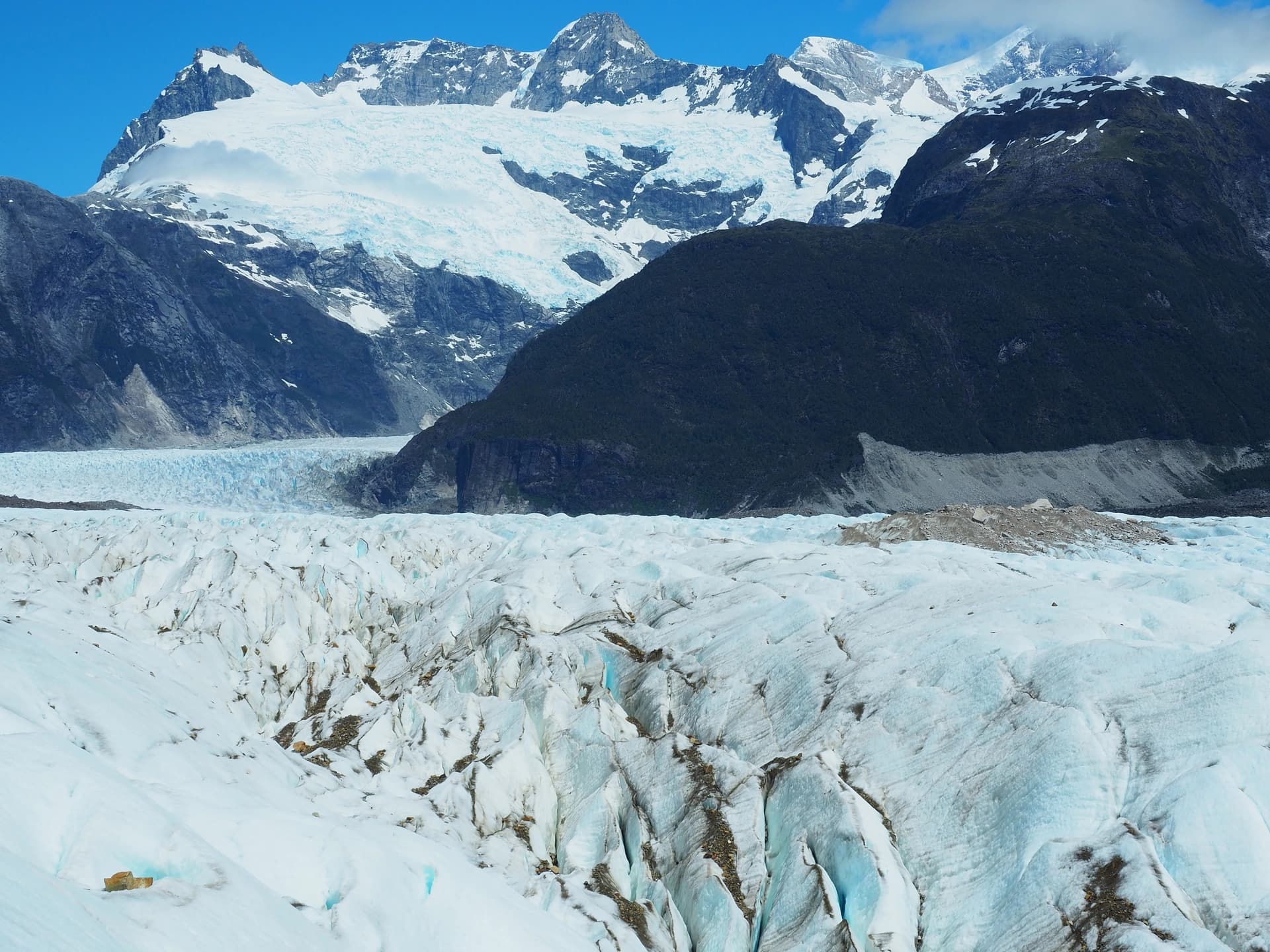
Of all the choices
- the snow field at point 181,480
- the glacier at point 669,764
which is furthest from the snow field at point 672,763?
the snow field at point 181,480

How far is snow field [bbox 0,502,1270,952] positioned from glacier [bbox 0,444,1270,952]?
9 cm

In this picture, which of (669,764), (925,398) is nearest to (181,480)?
(925,398)

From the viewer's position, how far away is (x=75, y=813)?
798 inches

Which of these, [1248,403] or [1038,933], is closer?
[1038,933]

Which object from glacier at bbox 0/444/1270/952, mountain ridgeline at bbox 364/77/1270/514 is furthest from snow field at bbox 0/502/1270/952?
mountain ridgeline at bbox 364/77/1270/514

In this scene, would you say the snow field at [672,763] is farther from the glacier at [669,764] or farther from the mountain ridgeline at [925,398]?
the mountain ridgeline at [925,398]

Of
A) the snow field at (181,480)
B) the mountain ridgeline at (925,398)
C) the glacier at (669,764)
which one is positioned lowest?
the glacier at (669,764)

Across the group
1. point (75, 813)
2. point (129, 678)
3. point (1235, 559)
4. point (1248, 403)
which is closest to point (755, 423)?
point (1248, 403)

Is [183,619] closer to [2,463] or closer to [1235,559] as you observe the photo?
[1235,559]

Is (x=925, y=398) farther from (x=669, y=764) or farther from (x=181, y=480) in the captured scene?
(x=669, y=764)

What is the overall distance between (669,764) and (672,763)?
0.08 meters

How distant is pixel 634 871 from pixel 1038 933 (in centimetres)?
1088

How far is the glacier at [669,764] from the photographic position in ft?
76.3

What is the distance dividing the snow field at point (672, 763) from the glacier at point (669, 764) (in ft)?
0.29
